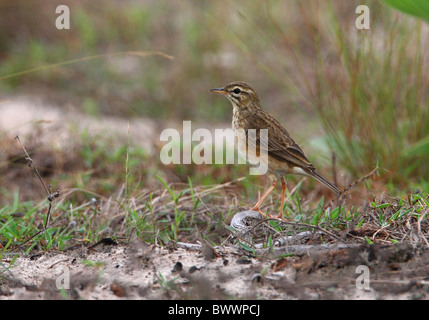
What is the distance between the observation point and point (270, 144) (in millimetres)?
5285

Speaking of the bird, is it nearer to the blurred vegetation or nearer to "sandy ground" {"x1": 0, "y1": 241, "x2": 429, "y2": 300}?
the blurred vegetation

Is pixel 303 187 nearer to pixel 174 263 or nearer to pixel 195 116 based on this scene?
pixel 174 263

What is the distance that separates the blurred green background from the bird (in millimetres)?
1030

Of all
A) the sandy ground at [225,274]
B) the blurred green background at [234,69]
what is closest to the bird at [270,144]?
the blurred green background at [234,69]

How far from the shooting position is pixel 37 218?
5.34 meters

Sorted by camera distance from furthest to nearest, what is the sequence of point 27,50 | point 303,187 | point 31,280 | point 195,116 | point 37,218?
point 27,50
point 195,116
point 303,187
point 37,218
point 31,280

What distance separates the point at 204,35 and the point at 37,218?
20.6 ft

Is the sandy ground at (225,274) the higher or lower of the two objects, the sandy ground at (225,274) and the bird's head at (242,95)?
the lower

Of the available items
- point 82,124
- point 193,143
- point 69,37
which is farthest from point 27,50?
point 193,143

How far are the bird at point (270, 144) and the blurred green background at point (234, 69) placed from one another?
1.03 m

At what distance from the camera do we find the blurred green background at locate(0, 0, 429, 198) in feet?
21.2

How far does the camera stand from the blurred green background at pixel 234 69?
646cm

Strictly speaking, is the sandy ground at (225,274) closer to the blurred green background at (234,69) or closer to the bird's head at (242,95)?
the bird's head at (242,95)

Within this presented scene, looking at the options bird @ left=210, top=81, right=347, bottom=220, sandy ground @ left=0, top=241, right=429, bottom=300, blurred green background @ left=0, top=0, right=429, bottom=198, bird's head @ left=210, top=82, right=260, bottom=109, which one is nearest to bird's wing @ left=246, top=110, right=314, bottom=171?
bird @ left=210, top=81, right=347, bottom=220
